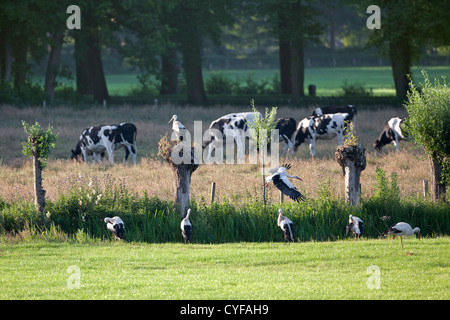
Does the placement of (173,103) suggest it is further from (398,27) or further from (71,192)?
(71,192)

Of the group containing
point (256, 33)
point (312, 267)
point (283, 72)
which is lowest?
point (312, 267)

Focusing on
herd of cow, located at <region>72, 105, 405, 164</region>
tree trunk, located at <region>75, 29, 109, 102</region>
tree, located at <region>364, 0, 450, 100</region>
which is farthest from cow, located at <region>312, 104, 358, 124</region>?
tree trunk, located at <region>75, 29, 109, 102</region>

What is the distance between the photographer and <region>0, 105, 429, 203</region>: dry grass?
18.3m

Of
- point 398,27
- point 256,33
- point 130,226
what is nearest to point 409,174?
point 130,226

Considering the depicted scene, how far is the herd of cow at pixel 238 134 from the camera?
86.1 feet

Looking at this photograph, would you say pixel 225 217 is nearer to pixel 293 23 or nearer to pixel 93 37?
pixel 293 23

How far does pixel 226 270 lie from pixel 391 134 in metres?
16.7

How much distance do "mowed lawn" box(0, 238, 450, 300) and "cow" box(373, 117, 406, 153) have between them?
12.9m

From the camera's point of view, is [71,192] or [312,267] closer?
[312,267]

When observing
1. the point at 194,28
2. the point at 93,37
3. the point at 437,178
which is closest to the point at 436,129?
the point at 437,178

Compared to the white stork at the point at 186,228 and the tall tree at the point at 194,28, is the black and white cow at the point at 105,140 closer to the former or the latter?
the white stork at the point at 186,228

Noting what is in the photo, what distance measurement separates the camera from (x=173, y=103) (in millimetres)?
44312

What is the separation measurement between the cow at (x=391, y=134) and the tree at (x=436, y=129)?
9.42 m

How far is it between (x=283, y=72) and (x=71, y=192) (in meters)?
35.5
